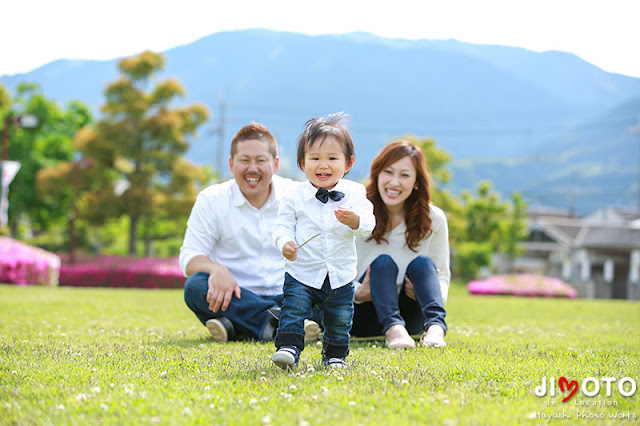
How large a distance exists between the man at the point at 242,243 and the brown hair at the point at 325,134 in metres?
1.16

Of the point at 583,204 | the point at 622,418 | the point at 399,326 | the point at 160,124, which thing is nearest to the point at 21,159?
the point at 160,124

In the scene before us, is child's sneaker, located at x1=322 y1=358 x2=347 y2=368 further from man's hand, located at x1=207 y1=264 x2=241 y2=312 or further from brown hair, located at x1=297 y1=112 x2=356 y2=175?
man's hand, located at x1=207 y1=264 x2=241 y2=312

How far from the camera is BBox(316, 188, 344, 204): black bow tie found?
11.1 feet

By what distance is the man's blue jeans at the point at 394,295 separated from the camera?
4398mm

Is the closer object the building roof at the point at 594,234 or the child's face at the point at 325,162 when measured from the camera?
the child's face at the point at 325,162

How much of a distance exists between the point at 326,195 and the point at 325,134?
33 centimetres

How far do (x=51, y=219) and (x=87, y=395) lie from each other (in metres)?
29.0

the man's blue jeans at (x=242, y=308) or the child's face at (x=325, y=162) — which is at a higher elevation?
the child's face at (x=325, y=162)

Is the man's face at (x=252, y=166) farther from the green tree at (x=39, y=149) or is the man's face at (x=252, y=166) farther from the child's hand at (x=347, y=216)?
the green tree at (x=39, y=149)

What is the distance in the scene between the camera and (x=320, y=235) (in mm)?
3375

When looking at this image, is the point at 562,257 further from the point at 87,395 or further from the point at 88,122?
the point at 87,395

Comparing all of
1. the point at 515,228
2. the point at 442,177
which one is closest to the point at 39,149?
the point at 442,177

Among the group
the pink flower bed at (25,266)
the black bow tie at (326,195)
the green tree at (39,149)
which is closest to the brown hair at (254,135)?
the black bow tie at (326,195)

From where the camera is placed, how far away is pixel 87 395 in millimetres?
2557
